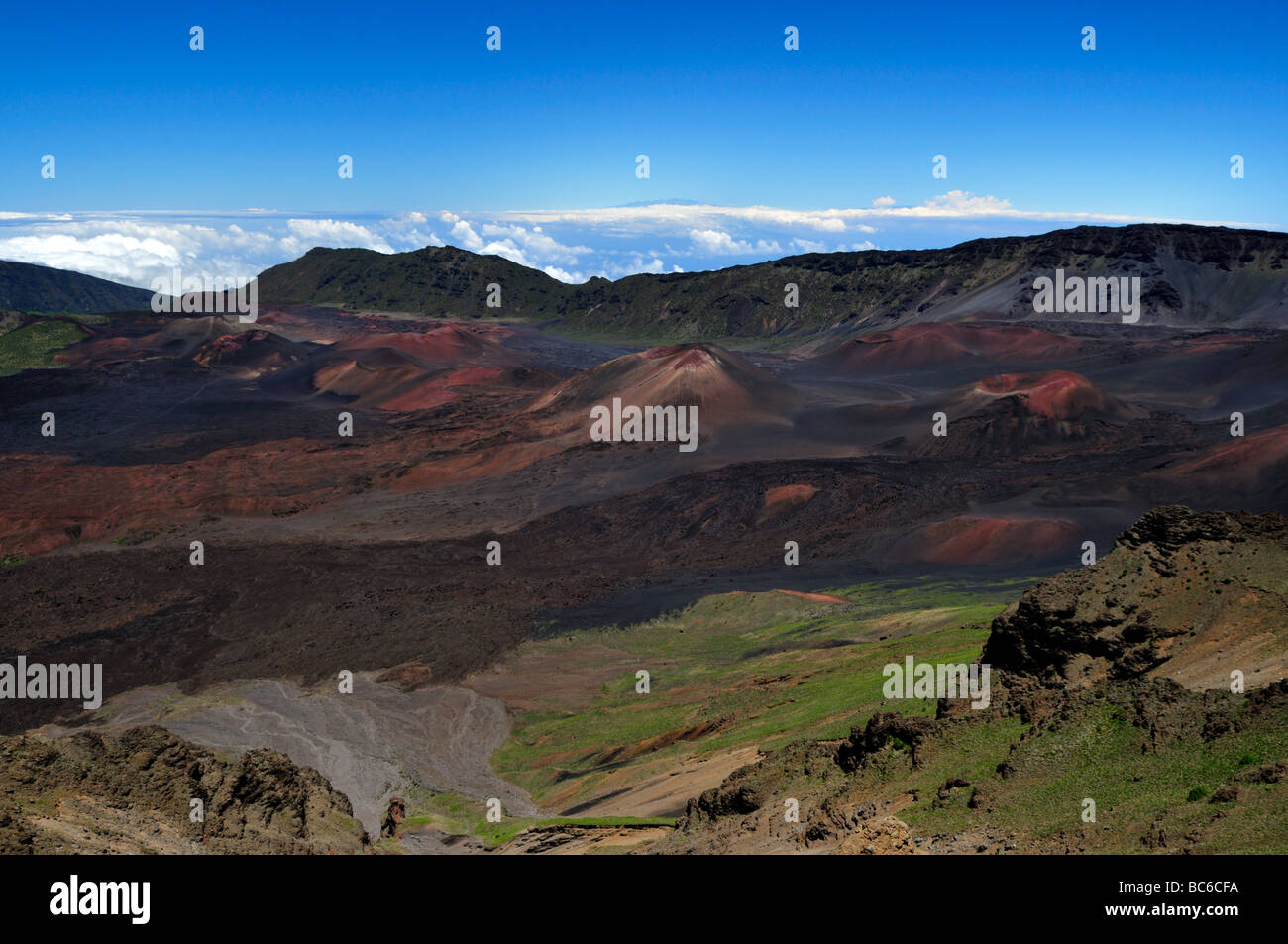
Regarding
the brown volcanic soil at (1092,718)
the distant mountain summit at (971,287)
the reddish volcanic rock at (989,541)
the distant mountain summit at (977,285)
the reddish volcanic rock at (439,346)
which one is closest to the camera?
the brown volcanic soil at (1092,718)

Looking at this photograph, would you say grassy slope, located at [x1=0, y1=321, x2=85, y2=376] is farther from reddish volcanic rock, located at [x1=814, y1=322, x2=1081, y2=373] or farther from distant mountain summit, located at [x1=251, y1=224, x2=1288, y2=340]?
reddish volcanic rock, located at [x1=814, y1=322, x2=1081, y2=373]

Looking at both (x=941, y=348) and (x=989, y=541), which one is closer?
(x=989, y=541)

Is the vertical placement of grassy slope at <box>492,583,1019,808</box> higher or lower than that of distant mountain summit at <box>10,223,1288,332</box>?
lower

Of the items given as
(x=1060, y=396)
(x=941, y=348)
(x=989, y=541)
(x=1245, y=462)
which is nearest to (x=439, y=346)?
(x=941, y=348)

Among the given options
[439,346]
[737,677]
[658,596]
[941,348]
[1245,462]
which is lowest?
[737,677]

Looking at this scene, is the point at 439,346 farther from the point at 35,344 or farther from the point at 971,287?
the point at 971,287

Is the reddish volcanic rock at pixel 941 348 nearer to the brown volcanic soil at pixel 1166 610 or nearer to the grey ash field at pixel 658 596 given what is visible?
the grey ash field at pixel 658 596

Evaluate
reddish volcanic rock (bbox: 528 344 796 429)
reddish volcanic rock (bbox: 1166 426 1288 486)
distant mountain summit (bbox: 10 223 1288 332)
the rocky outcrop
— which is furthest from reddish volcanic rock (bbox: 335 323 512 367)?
the rocky outcrop

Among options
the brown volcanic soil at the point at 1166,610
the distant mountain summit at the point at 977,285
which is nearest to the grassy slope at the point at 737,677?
the brown volcanic soil at the point at 1166,610
